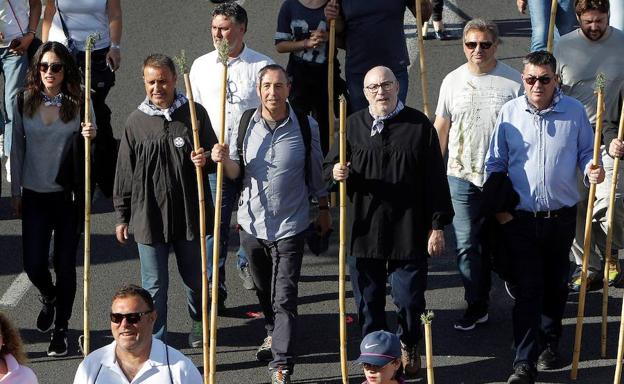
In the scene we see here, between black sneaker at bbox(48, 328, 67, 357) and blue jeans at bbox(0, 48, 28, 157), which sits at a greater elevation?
blue jeans at bbox(0, 48, 28, 157)

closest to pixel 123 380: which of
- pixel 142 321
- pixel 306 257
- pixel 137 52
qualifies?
pixel 142 321

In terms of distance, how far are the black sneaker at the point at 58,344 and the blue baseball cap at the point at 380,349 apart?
9.82 ft

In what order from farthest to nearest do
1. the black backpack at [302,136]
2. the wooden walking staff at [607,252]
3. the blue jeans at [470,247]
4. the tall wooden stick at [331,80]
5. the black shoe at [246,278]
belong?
the tall wooden stick at [331,80] < the black shoe at [246,278] < the blue jeans at [470,247] < the wooden walking staff at [607,252] < the black backpack at [302,136]

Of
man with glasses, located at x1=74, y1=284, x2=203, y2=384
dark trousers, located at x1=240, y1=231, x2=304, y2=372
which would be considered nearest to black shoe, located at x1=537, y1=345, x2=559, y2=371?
dark trousers, located at x1=240, y1=231, x2=304, y2=372

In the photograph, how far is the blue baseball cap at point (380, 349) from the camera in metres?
7.69

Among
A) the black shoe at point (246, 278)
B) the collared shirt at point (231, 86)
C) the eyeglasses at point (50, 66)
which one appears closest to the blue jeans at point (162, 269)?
the collared shirt at point (231, 86)

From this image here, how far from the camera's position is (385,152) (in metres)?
9.48

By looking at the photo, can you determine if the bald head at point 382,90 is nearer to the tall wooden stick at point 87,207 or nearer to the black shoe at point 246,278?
the tall wooden stick at point 87,207

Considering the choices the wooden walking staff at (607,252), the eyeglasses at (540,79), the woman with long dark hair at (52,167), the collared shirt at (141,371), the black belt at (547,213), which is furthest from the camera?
the woman with long dark hair at (52,167)

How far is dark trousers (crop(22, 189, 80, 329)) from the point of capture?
10.1m

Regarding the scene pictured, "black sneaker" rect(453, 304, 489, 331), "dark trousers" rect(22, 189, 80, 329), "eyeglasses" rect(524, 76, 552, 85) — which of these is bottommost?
"black sneaker" rect(453, 304, 489, 331)

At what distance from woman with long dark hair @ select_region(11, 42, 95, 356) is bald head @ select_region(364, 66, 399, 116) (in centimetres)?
194

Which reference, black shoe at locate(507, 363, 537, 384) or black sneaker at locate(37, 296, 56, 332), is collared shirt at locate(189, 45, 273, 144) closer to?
black sneaker at locate(37, 296, 56, 332)

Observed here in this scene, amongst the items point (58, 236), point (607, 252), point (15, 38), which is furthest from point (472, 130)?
point (15, 38)
